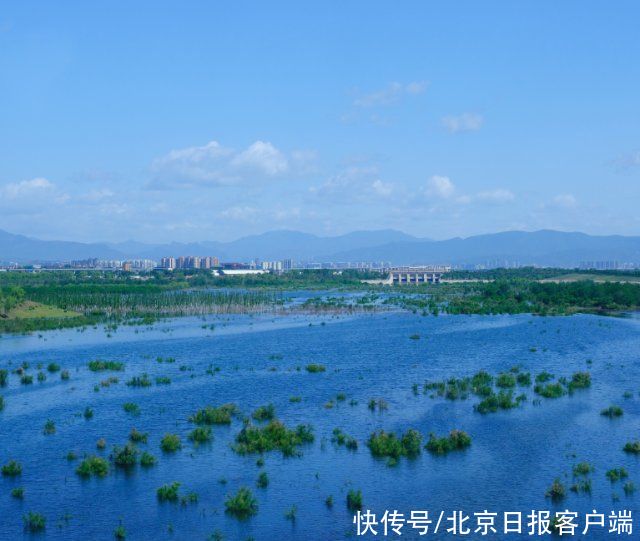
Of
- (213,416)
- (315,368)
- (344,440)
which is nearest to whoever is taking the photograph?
(344,440)

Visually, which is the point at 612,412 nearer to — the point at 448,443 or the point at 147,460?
the point at 448,443

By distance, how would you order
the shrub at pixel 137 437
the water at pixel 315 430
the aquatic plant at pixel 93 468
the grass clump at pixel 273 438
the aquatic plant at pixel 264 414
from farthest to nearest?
1. the aquatic plant at pixel 264 414
2. the shrub at pixel 137 437
3. the grass clump at pixel 273 438
4. the aquatic plant at pixel 93 468
5. the water at pixel 315 430

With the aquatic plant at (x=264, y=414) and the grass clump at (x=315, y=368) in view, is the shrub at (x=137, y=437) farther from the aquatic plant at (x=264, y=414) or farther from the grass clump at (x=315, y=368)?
A: the grass clump at (x=315, y=368)

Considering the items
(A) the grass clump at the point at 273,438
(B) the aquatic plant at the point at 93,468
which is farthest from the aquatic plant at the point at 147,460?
(A) the grass clump at the point at 273,438

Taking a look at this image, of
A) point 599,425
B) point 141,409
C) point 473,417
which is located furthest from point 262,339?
point 599,425

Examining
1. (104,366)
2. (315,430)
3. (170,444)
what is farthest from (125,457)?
(104,366)

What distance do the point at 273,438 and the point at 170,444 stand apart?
176 inches

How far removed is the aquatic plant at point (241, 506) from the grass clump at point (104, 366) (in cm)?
2832

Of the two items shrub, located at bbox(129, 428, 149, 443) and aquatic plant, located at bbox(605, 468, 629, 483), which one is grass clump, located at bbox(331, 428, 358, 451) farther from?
aquatic plant, located at bbox(605, 468, 629, 483)

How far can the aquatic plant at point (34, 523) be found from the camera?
2244 cm

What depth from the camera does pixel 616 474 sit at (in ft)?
87.1

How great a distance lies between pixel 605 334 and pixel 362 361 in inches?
1204

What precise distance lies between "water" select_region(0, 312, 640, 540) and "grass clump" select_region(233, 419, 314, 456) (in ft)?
1.57

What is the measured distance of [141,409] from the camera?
123ft
